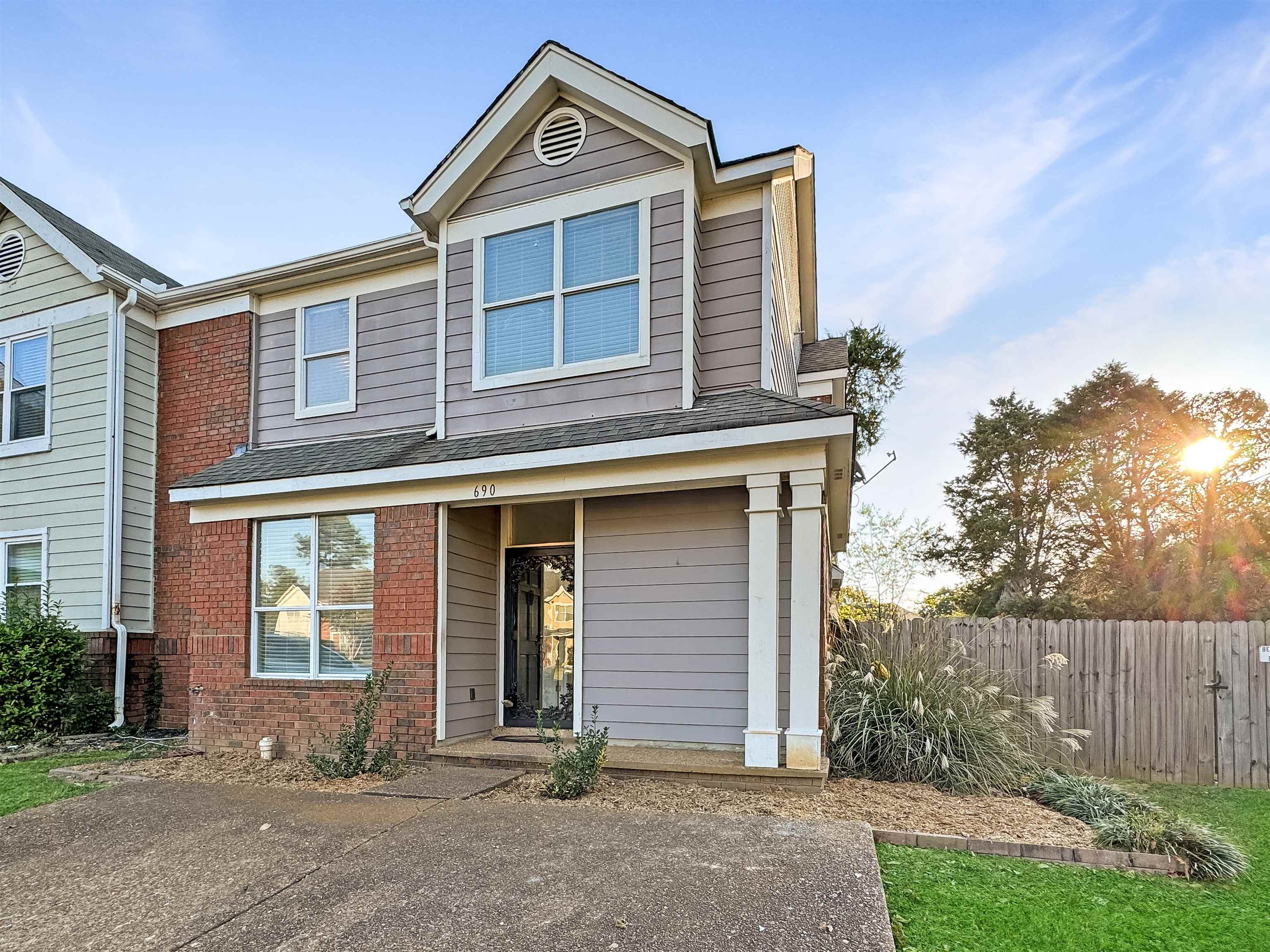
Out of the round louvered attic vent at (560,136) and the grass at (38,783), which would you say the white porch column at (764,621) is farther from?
the grass at (38,783)

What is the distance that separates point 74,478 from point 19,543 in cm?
154

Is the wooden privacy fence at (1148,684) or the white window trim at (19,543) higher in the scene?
the white window trim at (19,543)

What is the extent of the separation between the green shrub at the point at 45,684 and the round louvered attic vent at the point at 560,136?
330 inches

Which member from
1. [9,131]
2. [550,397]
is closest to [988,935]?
[550,397]

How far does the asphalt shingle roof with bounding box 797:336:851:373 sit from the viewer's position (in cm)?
1135

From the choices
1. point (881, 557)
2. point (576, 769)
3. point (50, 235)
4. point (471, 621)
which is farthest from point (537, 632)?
point (881, 557)

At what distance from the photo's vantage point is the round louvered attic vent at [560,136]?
7.88 m

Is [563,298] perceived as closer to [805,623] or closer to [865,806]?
[805,623]

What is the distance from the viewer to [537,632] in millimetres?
8820

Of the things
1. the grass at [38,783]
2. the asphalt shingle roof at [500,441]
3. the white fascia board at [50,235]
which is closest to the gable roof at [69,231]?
the white fascia board at [50,235]

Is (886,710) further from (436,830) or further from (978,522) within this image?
(978,522)

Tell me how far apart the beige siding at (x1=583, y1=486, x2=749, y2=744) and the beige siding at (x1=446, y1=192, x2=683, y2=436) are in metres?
0.98

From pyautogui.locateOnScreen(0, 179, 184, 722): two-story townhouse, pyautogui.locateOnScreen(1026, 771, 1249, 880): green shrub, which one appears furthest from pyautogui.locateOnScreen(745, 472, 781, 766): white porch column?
pyautogui.locateOnScreen(0, 179, 184, 722): two-story townhouse

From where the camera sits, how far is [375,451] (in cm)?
826
